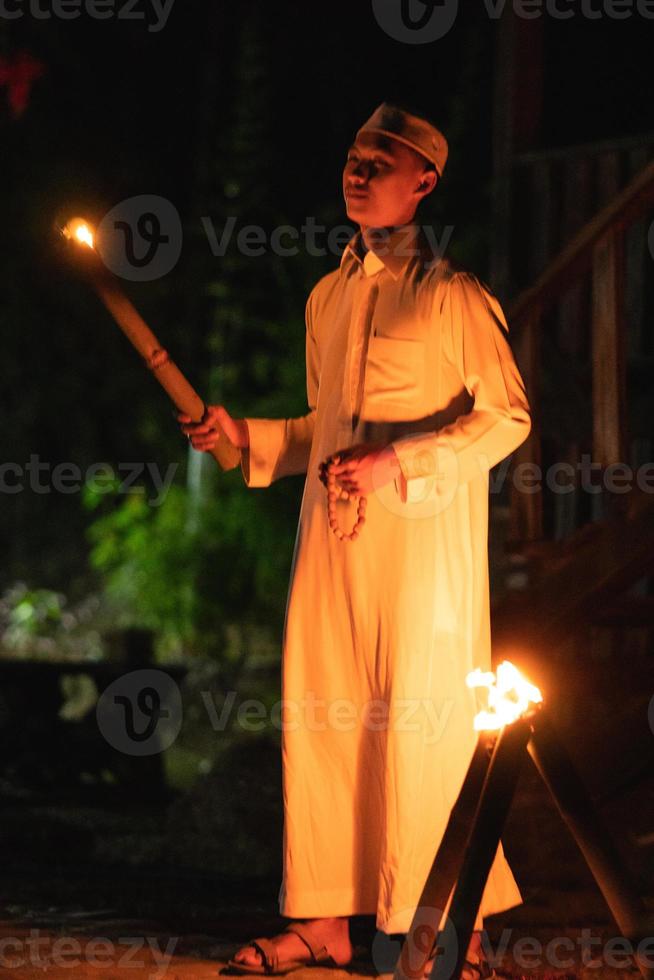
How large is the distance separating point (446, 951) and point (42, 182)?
1440cm

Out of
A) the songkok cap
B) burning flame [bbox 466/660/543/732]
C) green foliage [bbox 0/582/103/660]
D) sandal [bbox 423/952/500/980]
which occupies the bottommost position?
green foliage [bbox 0/582/103/660]

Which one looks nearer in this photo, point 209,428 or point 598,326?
point 209,428

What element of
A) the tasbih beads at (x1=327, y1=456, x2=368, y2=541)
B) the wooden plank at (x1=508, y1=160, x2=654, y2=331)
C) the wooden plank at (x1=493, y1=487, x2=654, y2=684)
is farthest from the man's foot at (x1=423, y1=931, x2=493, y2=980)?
the wooden plank at (x1=508, y1=160, x2=654, y2=331)

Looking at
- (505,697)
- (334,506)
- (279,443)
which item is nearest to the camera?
(505,697)

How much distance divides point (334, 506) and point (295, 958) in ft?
4.07

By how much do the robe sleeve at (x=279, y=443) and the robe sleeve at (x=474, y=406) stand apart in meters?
0.55

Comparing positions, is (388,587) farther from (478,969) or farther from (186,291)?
(186,291)

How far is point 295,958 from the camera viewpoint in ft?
12.9

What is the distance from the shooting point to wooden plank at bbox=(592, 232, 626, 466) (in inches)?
214

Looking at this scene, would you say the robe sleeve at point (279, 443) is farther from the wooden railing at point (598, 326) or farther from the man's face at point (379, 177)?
the wooden railing at point (598, 326)

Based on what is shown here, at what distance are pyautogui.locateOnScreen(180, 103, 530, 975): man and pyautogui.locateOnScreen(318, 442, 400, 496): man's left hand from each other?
0.11m

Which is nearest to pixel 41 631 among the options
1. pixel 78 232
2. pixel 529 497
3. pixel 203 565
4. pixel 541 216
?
pixel 203 565

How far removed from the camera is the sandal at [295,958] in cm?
388

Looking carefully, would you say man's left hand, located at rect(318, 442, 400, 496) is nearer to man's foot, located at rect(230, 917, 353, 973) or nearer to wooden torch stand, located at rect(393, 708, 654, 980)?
wooden torch stand, located at rect(393, 708, 654, 980)
